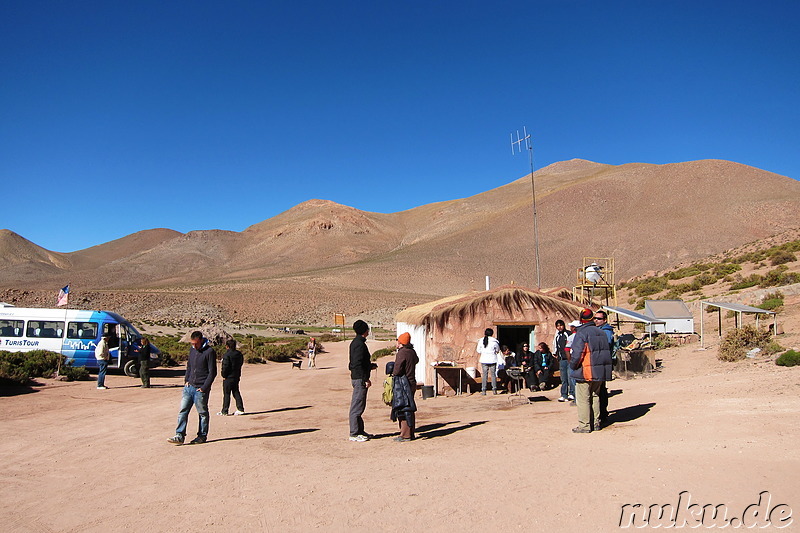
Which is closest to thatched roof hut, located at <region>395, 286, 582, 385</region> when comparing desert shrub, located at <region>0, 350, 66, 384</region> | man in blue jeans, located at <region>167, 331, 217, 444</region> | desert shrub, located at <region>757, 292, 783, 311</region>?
man in blue jeans, located at <region>167, 331, 217, 444</region>

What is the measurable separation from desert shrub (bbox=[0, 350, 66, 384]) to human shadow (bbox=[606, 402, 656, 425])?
1456 cm

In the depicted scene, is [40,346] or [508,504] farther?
[40,346]

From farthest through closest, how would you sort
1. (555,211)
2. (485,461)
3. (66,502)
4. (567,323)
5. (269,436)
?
1. (555,211)
2. (567,323)
3. (269,436)
4. (485,461)
5. (66,502)

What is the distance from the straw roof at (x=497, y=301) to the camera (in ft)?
48.8

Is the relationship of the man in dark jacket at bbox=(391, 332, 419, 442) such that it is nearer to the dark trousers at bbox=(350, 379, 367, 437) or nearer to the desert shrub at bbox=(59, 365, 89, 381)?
the dark trousers at bbox=(350, 379, 367, 437)

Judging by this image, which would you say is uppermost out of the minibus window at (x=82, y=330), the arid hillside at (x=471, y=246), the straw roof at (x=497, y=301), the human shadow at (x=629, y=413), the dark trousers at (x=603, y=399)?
the arid hillside at (x=471, y=246)

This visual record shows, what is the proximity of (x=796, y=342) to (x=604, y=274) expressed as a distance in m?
8.70

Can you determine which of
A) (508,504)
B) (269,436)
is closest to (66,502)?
(269,436)

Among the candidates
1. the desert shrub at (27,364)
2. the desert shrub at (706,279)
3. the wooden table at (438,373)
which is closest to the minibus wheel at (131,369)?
the desert shrub at (27,364)

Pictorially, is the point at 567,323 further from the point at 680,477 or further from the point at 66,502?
the point at 66,502

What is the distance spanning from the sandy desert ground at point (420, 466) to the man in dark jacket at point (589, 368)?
0.33 m

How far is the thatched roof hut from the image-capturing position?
14.9 metres

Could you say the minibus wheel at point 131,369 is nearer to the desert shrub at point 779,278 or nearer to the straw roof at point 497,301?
the straw roof at point 497,301

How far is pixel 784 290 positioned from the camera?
27.9 m
